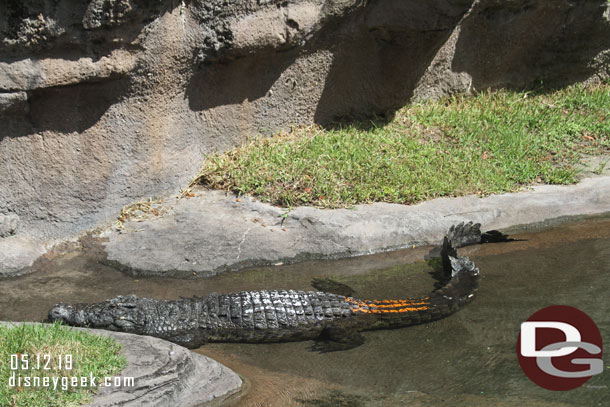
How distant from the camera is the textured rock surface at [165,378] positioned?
338 cm

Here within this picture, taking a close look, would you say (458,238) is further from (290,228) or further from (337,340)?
(337,340)

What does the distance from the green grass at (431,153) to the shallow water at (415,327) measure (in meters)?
0.79

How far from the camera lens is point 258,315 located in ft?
15.1

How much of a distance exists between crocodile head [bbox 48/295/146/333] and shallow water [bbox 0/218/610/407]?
394 millimetres

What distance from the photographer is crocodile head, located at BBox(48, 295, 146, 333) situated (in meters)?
4.43

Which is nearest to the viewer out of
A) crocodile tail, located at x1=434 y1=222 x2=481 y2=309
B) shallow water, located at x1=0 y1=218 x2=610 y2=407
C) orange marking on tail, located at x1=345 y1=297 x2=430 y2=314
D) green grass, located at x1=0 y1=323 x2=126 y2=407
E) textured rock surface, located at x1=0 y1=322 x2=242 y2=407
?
green grass, located at x1=0 y1=323 x2=126 y2=407

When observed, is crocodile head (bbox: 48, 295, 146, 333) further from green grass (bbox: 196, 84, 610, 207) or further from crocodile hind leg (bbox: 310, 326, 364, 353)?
green grass (bbox: 196, 84, 610, 207)

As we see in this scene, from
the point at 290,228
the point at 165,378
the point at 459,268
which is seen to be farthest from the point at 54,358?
the point at 459,268

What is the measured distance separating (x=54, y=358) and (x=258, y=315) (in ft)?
4.80

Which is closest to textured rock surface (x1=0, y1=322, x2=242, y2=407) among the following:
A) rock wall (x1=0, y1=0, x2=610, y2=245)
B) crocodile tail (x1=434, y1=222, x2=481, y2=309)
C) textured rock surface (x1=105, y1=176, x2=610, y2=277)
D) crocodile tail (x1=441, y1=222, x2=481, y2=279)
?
textured rock surface (x1=105, y1=176, x2=610, y2=277)

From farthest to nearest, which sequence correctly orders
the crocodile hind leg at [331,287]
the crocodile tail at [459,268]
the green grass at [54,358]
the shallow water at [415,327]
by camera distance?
the crocodile hind leg at [331,287] < the crocodile tail at [459,268] < the shallow water at [415,327] < the green grass at [54,358]

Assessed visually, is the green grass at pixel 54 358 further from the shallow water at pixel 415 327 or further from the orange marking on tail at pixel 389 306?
the orange marking on tail at pixel 389 306

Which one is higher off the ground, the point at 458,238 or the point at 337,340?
the point at 458,238

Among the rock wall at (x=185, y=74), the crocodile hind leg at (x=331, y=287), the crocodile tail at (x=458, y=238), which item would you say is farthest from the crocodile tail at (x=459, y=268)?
the rock wall at (x=185, y=74)
